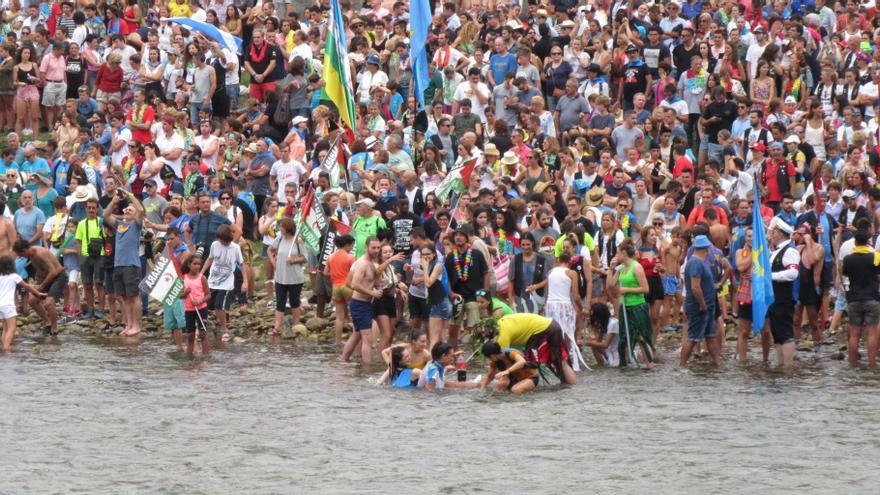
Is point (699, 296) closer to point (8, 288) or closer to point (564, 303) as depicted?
point (564, 303)

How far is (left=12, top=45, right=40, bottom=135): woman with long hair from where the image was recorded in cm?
3030

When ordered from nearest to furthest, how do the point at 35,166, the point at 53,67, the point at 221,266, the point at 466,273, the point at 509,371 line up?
1. the point at 509,371
2. the point at 466,273
3. the point at 221,266
4. the point at 35,166
5. the point at 53,67

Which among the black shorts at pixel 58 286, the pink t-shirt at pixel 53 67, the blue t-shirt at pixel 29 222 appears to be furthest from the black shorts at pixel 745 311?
the pink t-shirt at pixel 53 67

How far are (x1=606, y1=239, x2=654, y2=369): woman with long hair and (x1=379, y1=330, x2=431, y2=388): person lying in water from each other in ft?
8.04

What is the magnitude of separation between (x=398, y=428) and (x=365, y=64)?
12.3 m

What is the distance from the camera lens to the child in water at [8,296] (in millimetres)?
22375

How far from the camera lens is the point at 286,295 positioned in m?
22.6

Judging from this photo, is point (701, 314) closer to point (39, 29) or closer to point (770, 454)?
point (770, 454)

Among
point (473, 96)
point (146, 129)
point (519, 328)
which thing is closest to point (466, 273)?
point (519, 328)

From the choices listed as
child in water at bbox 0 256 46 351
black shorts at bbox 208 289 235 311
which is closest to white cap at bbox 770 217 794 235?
black shorts at bbox 208 289 235 311

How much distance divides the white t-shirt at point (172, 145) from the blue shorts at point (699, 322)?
9806mm

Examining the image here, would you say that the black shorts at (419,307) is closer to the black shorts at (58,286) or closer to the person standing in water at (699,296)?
the person standing in water at (699,296)

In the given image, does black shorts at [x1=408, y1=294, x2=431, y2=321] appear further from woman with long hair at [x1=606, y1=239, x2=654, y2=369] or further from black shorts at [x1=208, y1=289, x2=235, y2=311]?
black shorts at [x1=208, y1=289, x2=235, y2=311]

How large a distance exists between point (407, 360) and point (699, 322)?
11.5 feet
